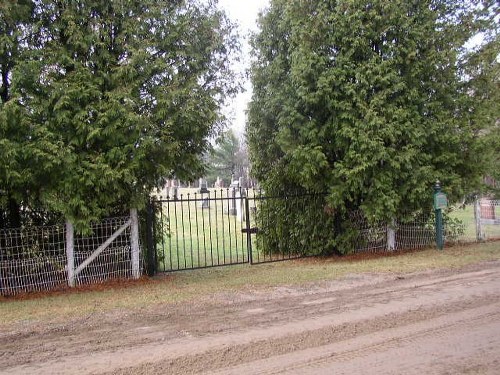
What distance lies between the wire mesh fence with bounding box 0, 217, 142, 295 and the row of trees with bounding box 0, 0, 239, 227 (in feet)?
1.53

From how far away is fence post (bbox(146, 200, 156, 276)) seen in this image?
8914 millimetres

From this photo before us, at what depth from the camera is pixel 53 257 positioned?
8234 millimetres

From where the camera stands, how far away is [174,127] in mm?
8055

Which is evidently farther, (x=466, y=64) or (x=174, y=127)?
(x=466, y=64)

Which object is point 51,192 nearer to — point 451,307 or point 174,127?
point 174,127

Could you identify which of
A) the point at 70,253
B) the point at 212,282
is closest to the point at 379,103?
the point at 212,282

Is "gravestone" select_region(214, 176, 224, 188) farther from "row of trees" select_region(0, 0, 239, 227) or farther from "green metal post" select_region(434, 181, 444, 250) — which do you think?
"row of trees" select_region(0, 0, 239, 227)

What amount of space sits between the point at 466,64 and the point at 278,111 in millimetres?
4538

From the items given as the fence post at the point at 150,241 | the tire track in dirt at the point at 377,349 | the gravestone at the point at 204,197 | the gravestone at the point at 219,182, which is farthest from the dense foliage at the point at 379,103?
the gravestone at the point at 219,182

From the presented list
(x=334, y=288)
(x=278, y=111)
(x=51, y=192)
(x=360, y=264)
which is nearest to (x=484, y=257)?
(x=360, y=264)

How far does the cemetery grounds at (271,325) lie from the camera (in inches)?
171

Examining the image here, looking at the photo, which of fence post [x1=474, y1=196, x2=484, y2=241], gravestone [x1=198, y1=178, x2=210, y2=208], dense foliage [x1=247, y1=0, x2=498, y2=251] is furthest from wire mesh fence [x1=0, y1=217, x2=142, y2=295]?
fence post [x1=474, y1=196, x2=484, y2=241]

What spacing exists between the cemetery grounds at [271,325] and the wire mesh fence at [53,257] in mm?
508

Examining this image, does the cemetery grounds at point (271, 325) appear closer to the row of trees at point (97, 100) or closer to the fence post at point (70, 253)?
the fence post at point (70, 253)
